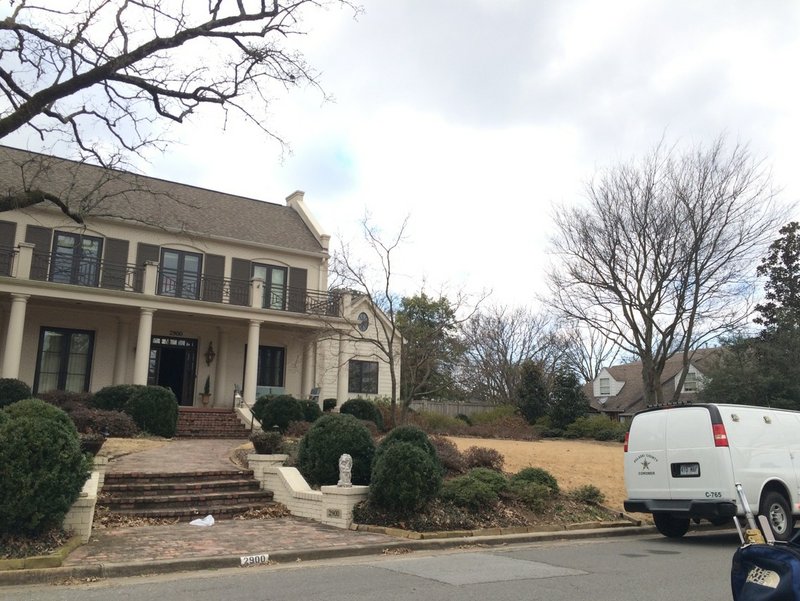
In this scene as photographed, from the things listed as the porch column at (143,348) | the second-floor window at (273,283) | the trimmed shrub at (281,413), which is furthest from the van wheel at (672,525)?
the second-floor window at (273,283)

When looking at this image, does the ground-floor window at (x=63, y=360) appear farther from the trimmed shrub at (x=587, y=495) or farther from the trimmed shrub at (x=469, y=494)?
the trimmed shrub at (x=587, y=495)

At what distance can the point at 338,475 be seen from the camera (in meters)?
11.8

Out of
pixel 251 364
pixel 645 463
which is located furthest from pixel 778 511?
pixel 251 364

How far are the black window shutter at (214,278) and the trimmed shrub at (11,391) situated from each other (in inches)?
311

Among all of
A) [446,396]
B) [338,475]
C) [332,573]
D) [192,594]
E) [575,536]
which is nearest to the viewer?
[192,594]

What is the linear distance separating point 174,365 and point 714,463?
20394mm

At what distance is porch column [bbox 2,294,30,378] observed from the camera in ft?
64.6

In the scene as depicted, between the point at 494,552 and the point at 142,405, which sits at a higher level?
the point at 142,405

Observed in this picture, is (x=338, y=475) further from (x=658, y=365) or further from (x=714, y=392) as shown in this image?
(x=714, y=392)

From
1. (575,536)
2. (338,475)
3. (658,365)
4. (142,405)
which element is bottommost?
(575,536)

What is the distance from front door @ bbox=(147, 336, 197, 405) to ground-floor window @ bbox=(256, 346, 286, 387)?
268 centimetres

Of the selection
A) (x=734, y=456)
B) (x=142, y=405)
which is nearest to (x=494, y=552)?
(x=734, y=456)

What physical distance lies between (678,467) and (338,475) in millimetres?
5739

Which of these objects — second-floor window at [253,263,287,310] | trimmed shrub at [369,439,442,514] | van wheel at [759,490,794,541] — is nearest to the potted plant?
second-floor window at [253,263,287,310]
